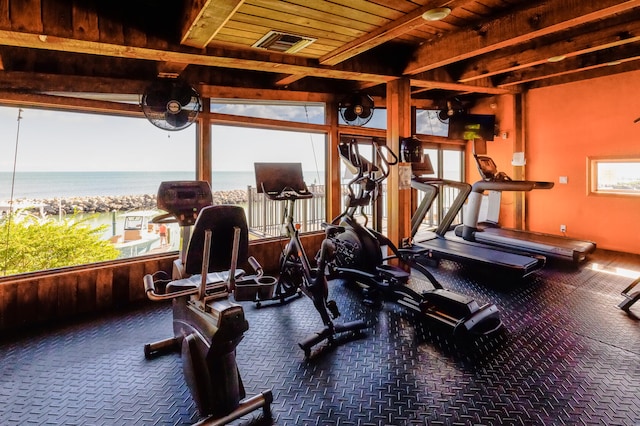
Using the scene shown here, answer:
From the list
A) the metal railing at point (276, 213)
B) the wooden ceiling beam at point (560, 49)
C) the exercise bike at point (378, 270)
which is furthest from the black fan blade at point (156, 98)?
the wooden ceiling beam at point (560, 49)

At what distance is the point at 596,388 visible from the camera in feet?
7.87

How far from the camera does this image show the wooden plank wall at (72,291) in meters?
3.40

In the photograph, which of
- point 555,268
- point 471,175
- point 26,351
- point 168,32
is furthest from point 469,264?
point 26,351

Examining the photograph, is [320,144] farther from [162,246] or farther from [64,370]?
[64,370]

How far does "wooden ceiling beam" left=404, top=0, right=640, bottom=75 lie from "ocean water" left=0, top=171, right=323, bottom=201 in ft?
9.54

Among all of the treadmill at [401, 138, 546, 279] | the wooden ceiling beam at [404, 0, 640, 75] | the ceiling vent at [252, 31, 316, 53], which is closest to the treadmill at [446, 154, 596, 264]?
the treadmill at [401, 138, 546, 279]

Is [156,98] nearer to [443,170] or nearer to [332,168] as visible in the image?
[332,168]

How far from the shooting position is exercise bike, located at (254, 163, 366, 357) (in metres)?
3.12

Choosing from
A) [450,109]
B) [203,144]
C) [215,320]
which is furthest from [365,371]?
[450,109]

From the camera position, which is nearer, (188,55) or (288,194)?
(188,55)

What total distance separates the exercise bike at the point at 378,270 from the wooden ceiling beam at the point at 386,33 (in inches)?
37.3

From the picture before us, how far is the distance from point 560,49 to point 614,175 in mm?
3160

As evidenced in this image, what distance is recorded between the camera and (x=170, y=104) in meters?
3.88

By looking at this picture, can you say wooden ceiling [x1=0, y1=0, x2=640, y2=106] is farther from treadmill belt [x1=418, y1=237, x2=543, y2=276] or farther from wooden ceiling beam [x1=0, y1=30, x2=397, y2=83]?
treadmill belt [x1=418, y1=237, x2=543, y2=276]
